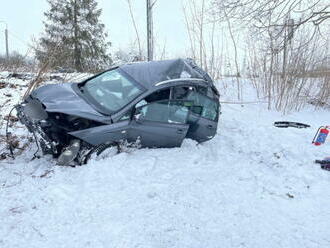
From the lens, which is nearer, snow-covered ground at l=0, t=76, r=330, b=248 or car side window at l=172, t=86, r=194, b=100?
snow-covered ground at l=0, t=76, r=330, b=248

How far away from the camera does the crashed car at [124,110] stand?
16.2 feet

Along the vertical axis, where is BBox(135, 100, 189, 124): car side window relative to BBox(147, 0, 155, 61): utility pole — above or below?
below

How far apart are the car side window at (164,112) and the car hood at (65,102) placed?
582mm

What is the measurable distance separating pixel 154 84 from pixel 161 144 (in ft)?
3.24

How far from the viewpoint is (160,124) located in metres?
5.62

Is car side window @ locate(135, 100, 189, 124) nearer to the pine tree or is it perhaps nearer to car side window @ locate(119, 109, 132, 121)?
car side window @ locate(119, 109, 132, 121)

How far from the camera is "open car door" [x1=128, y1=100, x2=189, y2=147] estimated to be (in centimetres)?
540

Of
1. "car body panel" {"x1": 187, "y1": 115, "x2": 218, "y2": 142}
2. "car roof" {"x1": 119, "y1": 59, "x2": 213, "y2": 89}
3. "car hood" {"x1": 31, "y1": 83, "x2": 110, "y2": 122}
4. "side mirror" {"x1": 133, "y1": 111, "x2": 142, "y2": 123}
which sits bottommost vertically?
"car body panel" {"x1": 187, "y1": 115, "x2": 218, "y2": 142}

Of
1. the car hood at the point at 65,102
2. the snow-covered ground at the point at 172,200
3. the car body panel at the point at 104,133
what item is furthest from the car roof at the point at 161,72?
the snow-covered ground at the point at 172,200

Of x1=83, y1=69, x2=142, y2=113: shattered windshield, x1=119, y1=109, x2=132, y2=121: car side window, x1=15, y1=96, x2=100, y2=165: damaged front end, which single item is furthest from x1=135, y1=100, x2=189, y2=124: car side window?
x1=15, y1=96, x2=100, y2=165: damaged front end

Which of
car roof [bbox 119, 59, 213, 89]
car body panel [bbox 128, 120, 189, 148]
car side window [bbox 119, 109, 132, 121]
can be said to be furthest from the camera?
car roof [bbox 119, 59, 213, 89]

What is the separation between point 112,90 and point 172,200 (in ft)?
7.58

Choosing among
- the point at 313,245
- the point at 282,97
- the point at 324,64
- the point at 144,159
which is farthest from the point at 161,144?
the point at 324,64

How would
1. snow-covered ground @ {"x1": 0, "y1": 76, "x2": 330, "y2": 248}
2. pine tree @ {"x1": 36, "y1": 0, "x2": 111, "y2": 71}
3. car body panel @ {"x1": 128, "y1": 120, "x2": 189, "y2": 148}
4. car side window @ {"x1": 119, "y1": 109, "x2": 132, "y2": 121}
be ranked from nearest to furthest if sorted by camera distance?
snow-covered ground @ {"x1": 0, "y1": 76, "x2": 330, "y2": 248}, car side window @ {"x1": 119, "y1": 109, "x2": 132, "y2": 121}, car body panel @ {"x1": 128, "y1": 120, "x2": 189, "y2": 148}, pine tree @ {"x1": 36, "y1": 0, "x2": 111, "y2": 71}
